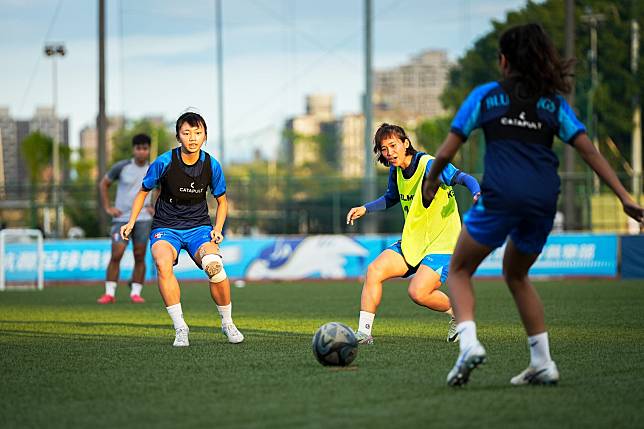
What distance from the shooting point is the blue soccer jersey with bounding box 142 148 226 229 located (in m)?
9.56

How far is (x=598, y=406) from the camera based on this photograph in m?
5.87

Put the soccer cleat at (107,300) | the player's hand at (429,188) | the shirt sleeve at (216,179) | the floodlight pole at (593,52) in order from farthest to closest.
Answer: the floodlight pole at (593,52) → the soccer cleat at (107,300) → the shirt sleeve at (216,179) → the player's hand at (429,188)

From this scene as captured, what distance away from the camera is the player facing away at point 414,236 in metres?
9.24

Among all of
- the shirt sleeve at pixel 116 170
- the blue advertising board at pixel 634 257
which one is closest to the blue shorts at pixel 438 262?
the shirt sleeve at pixel 116 170

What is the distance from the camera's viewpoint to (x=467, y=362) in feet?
20.8

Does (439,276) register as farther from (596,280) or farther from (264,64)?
(264,64)

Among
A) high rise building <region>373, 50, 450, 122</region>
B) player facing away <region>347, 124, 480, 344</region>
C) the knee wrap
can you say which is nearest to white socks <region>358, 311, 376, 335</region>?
player facing away <region>347, 124, 480, 344</region>

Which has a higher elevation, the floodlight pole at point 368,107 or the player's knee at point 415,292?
the floodlight pole at point 368,107

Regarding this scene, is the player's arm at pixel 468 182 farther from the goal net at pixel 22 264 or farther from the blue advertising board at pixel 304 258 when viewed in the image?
the goal net at pixel 22 264

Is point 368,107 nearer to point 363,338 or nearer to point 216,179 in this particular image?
point 216,179

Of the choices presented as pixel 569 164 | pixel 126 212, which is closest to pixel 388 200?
pixel 126 212

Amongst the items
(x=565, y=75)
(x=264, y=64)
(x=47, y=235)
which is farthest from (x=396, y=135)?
(x=264, y=64)

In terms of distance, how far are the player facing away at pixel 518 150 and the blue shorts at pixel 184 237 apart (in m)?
3.56

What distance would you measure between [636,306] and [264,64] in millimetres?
30938
